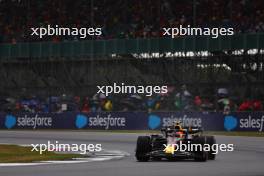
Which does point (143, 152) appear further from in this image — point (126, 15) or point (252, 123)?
point (126, 15)

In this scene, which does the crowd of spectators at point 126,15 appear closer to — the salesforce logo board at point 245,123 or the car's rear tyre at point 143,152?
the salesforce logo board at point 245,123

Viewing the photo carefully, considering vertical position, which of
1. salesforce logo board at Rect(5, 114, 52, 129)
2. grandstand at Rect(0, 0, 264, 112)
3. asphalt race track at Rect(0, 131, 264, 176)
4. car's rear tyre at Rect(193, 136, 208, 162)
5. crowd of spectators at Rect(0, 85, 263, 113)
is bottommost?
asphalt race track at Rect(0, 131, 264, 176)

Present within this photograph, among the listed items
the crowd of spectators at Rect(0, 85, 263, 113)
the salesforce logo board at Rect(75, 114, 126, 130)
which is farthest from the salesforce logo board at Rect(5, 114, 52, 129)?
the salesforce logo board at Rect(75, 114, 126, 130)

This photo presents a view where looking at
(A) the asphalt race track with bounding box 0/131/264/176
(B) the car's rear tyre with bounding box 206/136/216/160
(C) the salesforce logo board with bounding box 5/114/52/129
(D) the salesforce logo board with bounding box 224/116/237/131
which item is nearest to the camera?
(A) the asphalt race track with bounding box 0/131/264/176

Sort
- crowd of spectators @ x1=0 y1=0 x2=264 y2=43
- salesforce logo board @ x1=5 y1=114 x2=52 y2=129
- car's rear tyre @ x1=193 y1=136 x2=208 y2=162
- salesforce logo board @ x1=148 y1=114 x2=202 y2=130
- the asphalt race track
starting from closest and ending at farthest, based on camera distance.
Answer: the asphalt race track → car's rear tyre @ x1=193 y1=136 x2=208 y2=162 → salesforce logo board @ x1=148 y1=114 x2=202 y2=130 → crowd of spectators @ x1=0 y1=0 x2=264 y2=43 → salesforce logo board @ x1=5 y1=114 x2=52 y2=129

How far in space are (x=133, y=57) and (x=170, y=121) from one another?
4.33m

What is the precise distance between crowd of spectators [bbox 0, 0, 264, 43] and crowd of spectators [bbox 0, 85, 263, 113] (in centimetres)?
351

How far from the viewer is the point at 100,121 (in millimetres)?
35656

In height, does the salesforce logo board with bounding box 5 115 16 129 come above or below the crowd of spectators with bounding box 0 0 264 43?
below

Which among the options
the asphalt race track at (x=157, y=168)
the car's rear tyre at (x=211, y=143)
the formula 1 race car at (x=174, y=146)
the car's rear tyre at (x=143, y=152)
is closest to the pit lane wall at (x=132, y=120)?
the asphalt race track at (x=157, y=168)

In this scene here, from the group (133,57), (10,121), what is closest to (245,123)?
(133,57)

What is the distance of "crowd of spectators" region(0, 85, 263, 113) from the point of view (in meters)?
32.0

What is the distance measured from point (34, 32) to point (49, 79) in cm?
430

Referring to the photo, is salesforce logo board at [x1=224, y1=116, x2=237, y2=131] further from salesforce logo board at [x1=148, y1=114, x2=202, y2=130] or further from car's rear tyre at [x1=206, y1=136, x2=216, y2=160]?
car's rear tyre at [x1=206, y1=136, x2=216, y2=160]
